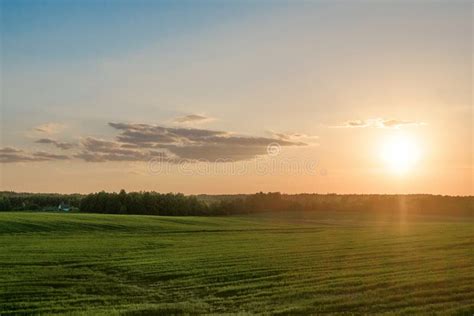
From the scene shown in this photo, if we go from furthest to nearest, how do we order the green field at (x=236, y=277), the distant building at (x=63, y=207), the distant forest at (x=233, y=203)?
the distant building at (x=63, y=207)
the distant forest at (x=233, y=203)
the green field at (x=236, y=277)

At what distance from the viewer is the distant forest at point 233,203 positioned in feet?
468

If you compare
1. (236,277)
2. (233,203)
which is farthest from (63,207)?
(236,277)

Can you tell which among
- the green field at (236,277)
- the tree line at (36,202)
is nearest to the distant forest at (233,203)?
the tree line at (36,202)

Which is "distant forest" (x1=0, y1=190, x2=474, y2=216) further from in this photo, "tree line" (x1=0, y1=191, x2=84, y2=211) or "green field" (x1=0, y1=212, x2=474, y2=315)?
"green field" (x1=0, y1=212, x2=474, y2=315)

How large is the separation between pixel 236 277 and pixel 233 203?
117 meters

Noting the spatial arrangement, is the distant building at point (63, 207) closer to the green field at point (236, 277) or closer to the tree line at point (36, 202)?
the tree line at point (36, 202)

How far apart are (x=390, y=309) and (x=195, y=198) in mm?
127288

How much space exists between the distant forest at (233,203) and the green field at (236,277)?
81318 millimetres

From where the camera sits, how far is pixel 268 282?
1299 inches

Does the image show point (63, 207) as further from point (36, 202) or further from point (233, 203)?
point (233, 203)

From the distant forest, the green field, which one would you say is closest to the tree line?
the distant forest

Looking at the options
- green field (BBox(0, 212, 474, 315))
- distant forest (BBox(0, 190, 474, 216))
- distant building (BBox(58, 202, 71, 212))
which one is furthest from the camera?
distant building (BBox(58, 202, 71, 212))

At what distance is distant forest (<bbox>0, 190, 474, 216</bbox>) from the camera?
142625 millimetres

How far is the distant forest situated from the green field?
3202 inches
